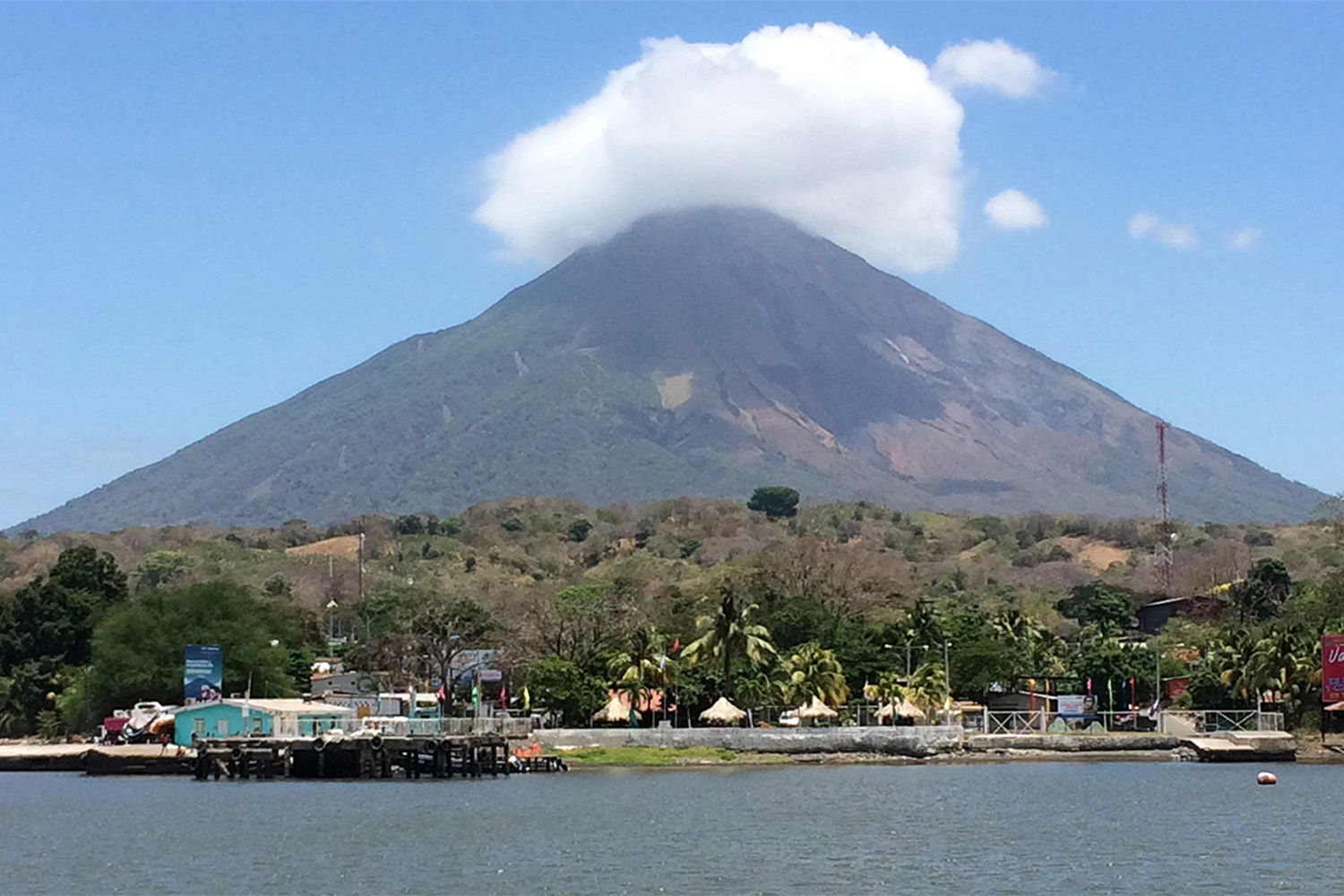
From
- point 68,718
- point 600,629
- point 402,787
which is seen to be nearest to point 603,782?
point 402,787

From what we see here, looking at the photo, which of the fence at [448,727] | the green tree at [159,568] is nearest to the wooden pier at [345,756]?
the fence at [448,727]

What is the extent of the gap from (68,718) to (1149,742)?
177 feet

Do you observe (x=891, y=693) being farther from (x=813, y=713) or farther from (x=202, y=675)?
(x=202, y=675)

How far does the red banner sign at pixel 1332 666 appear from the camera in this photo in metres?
81.9

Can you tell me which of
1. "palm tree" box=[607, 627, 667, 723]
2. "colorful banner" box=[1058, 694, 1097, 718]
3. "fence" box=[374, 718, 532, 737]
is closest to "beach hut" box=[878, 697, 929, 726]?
"colorful banner" box=[1058, 694, 1097, 718]

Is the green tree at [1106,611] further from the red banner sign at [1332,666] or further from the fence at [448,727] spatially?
the fence at [448,727]

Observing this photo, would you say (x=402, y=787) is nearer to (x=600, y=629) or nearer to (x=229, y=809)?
(x=229, y=809)

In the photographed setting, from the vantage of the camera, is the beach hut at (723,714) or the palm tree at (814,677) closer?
the beach hut at (723,714)

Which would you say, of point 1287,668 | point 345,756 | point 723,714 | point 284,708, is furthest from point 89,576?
point 1287,668

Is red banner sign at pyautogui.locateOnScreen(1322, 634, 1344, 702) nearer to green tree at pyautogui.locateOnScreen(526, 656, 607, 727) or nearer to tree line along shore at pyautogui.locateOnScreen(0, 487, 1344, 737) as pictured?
tree line along shore at pyautogui.locateOnScreen(0, 487, 1344, 737)

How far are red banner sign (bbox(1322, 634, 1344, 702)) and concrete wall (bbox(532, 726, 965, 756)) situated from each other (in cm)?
1597

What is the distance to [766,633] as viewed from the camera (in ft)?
307

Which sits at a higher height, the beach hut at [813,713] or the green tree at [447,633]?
the green tree at [447,633]

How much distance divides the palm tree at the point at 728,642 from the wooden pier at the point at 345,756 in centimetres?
1494
